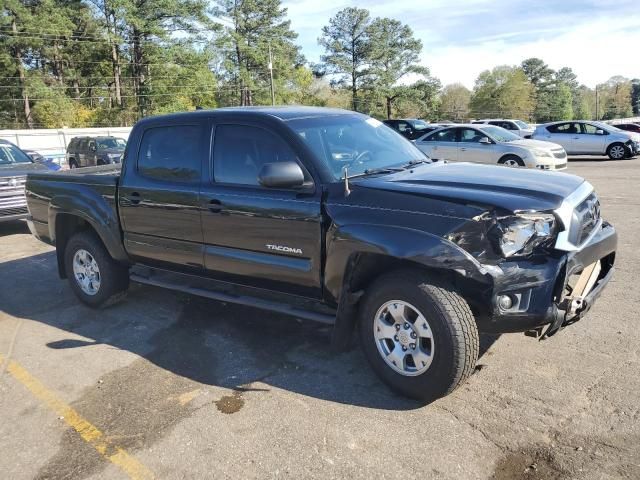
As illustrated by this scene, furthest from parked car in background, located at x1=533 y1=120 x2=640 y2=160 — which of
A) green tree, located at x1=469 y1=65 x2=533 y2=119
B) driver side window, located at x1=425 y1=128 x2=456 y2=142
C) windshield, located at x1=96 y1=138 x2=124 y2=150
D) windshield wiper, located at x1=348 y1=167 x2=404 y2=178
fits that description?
green tree, located at x1=469 y1=65 x2=533 y2=119

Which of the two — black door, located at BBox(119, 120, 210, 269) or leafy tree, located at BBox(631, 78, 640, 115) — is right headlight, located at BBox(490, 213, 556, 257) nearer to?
black door, located at BBox(119, 120, 210, 269)

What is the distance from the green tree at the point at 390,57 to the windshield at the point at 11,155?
1890 inches

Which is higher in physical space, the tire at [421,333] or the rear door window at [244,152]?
the rear door window at [244,152]

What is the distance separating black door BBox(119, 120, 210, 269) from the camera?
15.0 ft

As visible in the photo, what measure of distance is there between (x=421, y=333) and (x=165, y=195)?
2.56m

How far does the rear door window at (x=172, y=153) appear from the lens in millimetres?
4574

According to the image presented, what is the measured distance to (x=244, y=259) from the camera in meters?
4.25

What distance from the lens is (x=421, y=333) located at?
3381 millimetres

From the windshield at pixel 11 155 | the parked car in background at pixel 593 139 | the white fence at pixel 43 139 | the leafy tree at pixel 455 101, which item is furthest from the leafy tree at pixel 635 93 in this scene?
the windshield at pixel 11 155

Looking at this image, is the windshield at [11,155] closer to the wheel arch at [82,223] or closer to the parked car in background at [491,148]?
the wheel arch at [82,223]

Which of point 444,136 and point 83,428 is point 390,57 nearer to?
point 444,136

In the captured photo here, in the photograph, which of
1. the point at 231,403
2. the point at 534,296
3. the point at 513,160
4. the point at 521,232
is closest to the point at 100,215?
the point at 231,403

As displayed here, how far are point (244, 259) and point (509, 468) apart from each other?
235 centimetres

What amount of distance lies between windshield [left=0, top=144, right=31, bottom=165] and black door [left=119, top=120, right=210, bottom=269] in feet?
23.8
